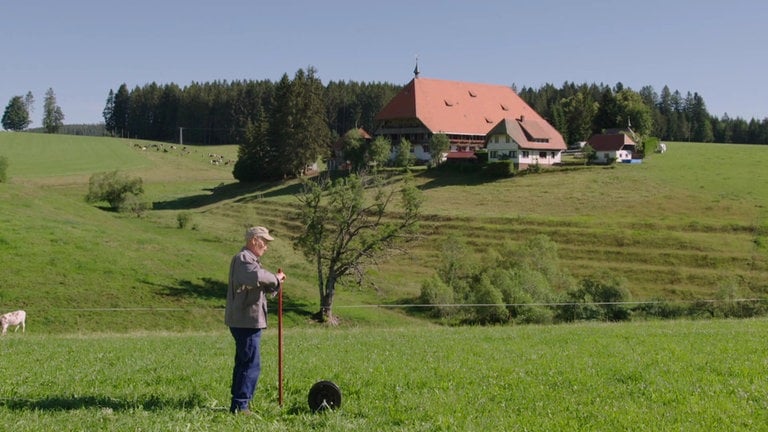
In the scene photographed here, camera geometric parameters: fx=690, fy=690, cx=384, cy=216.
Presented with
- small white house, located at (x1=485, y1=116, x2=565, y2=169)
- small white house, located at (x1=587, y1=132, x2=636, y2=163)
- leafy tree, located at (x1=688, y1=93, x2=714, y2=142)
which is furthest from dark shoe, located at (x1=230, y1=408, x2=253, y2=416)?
leafy tree, located at (x1=688, y1=93, x2=714, y2=142)

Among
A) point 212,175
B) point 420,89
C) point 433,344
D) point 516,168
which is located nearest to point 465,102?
point 420,89

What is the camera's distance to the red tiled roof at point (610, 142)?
290 feet

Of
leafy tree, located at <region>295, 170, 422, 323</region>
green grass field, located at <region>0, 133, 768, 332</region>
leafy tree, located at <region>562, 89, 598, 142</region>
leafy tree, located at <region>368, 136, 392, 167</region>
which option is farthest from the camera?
leafy tree, located at <region>562, 89, 598, 142</region>

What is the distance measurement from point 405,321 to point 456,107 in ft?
242

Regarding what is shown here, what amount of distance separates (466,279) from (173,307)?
18.4 meters

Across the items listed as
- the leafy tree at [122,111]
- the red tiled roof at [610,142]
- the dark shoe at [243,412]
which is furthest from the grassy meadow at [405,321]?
the leafy tree at [122,111]

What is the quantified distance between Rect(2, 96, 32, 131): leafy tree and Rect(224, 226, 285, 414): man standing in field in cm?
20742

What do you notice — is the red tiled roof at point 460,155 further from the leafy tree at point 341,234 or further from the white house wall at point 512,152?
the leafy tree at point 341,234

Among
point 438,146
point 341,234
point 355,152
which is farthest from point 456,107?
point 341,234

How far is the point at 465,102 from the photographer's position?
359ft

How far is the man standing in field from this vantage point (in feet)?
27.8

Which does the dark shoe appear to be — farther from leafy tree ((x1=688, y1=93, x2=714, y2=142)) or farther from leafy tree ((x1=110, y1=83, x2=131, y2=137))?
leafy tree ((x1=110, y1=83, x2=131, y2=137))

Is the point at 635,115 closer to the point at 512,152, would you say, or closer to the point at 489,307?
the point at 512,152

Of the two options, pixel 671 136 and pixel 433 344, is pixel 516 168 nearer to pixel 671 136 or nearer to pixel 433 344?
pixel 433 344
